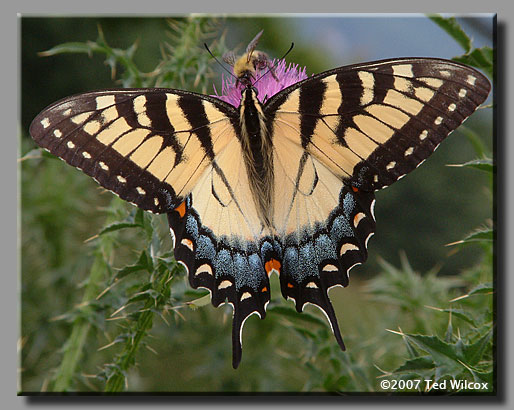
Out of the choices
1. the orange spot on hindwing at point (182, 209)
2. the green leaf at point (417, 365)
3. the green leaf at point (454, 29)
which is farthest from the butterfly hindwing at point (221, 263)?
the green leaf at point (454, 29)

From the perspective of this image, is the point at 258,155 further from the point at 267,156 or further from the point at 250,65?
the point at 250,65

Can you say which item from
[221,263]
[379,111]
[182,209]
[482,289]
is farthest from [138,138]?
[482,289]

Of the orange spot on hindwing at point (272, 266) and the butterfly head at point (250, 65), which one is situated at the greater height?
the butterfly head at point (250, 65)

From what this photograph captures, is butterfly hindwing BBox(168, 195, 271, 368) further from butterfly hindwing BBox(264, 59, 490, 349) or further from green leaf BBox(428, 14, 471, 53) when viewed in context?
green leaf BBox(428, 14, 471, 53)

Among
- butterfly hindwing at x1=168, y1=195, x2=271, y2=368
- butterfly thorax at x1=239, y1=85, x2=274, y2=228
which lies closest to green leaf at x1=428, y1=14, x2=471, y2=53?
butterfly thorax at x1=239, y1=85, x2=274, y2=228

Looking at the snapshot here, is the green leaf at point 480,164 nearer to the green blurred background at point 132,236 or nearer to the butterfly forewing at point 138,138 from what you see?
the green blurred background at point 132,236

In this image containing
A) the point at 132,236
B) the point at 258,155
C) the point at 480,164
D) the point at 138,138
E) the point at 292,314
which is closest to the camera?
the point at 138,138

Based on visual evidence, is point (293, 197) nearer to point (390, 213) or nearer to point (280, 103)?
point (280, 103)
